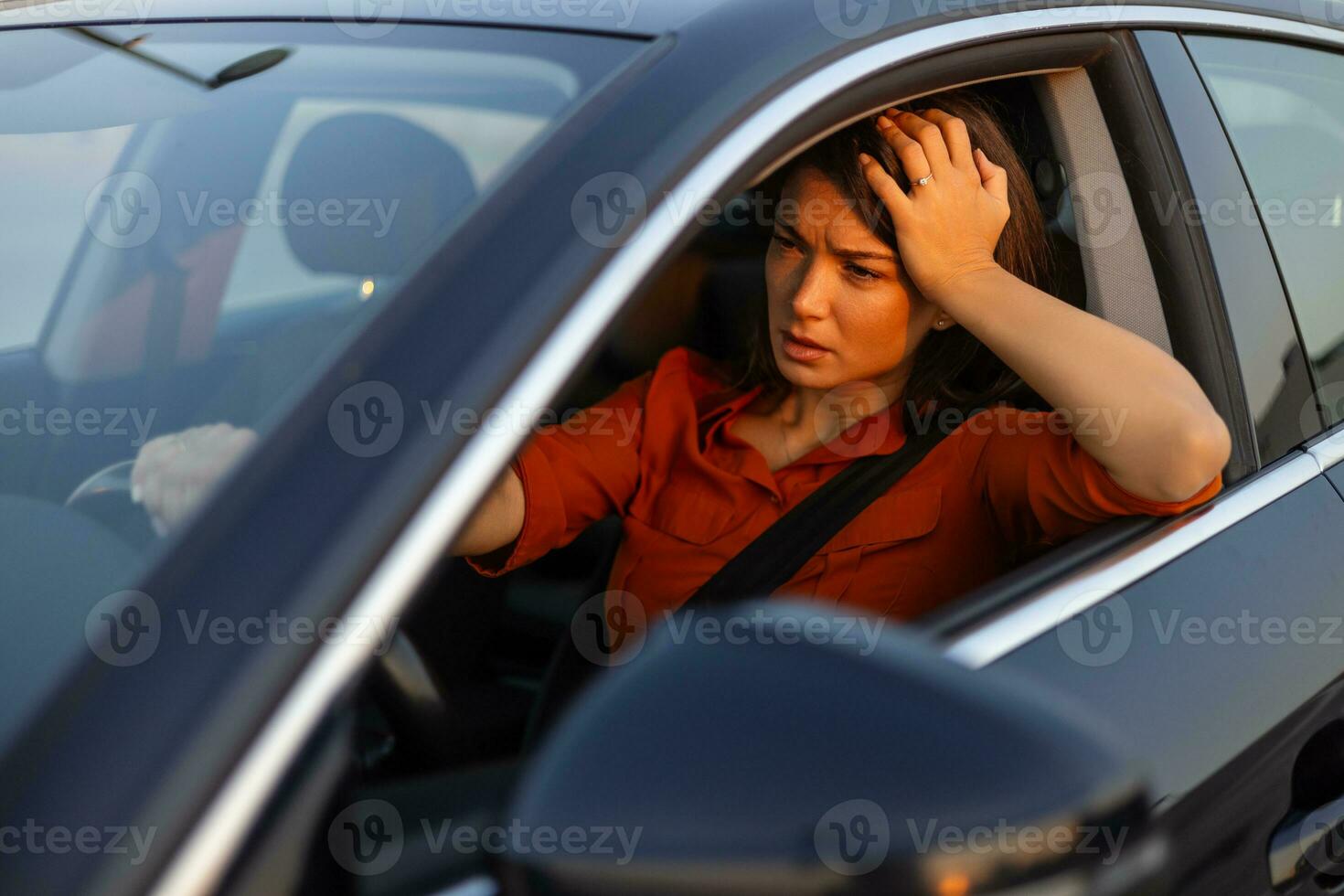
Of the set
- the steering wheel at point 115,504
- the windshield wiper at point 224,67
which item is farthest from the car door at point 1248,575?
the windshield wiper at point 224,67

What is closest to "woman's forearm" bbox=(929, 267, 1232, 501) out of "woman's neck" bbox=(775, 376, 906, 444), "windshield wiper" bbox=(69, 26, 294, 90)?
"woman's neck" bbox=(775, 376, 906, 444)

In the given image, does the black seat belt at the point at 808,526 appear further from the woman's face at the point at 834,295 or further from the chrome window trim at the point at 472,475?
the chrome window trim at the point at 472,475

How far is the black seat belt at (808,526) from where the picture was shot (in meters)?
1.58

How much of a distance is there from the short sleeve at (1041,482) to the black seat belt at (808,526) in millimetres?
71

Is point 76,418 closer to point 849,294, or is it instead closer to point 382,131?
point 382,131

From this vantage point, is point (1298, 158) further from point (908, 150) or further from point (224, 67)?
point (224, 67)

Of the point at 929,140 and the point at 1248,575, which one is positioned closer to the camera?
the point at 1248,575

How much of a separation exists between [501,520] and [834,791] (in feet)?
3.31

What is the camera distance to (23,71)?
1.56 meters

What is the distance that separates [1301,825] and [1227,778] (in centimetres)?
16

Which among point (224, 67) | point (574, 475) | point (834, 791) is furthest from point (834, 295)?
point (834, 791)

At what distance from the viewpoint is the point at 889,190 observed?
1.56m

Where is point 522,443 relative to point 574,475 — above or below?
below

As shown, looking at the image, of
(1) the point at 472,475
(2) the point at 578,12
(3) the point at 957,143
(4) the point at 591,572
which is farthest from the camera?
(4) the point at 591,572
